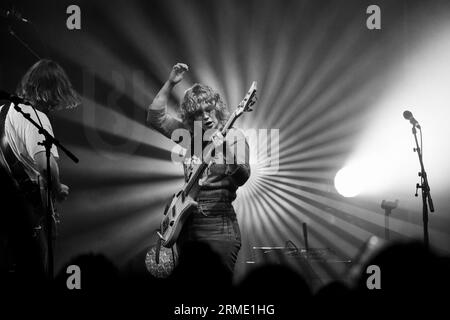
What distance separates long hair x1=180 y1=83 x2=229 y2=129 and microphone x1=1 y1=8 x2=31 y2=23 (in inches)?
75.7

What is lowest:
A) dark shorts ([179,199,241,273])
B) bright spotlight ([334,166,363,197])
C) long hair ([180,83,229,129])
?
dark shorts ([179,199,241,273])

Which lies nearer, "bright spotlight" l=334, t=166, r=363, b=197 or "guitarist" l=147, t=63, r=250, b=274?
"guitarist" l=147, t=63, r=250, b=274

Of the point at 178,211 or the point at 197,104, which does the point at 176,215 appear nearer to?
the point at 178,211

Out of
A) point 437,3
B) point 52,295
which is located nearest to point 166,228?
point 52,295

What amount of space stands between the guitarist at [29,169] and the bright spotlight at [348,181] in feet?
8.18

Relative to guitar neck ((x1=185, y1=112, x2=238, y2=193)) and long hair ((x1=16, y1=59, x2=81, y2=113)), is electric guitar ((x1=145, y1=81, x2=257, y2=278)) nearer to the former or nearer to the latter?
guitar neck ((x1=185, y1=112, x2=238, y2=193))

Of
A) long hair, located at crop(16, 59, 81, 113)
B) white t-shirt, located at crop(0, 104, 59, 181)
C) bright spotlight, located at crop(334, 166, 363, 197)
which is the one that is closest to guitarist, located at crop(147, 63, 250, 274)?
long hair, located at crop(16, 59, 81, 113)

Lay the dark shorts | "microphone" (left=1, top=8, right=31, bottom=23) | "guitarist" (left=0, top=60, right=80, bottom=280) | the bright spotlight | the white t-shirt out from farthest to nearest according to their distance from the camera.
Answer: the bright spotlight < "microphone" (left=1, top=8, right=31, bottom=23) < the white t-shirt < the dark shorts < "guitarist" (left=0, top=60, right=80, bottom=280)

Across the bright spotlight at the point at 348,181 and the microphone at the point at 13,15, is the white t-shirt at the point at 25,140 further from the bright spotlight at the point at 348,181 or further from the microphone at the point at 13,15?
the bright spotlight at the point at 348,181

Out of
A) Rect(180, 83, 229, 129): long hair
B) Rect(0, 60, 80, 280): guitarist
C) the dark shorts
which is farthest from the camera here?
Rect(180, 83, 229, 129): long hair

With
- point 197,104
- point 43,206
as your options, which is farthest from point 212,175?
point 43,206

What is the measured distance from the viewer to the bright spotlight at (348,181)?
516 centimetres

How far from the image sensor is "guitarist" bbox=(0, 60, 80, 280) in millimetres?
3605

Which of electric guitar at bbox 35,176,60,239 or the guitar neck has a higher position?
the guitar neck
